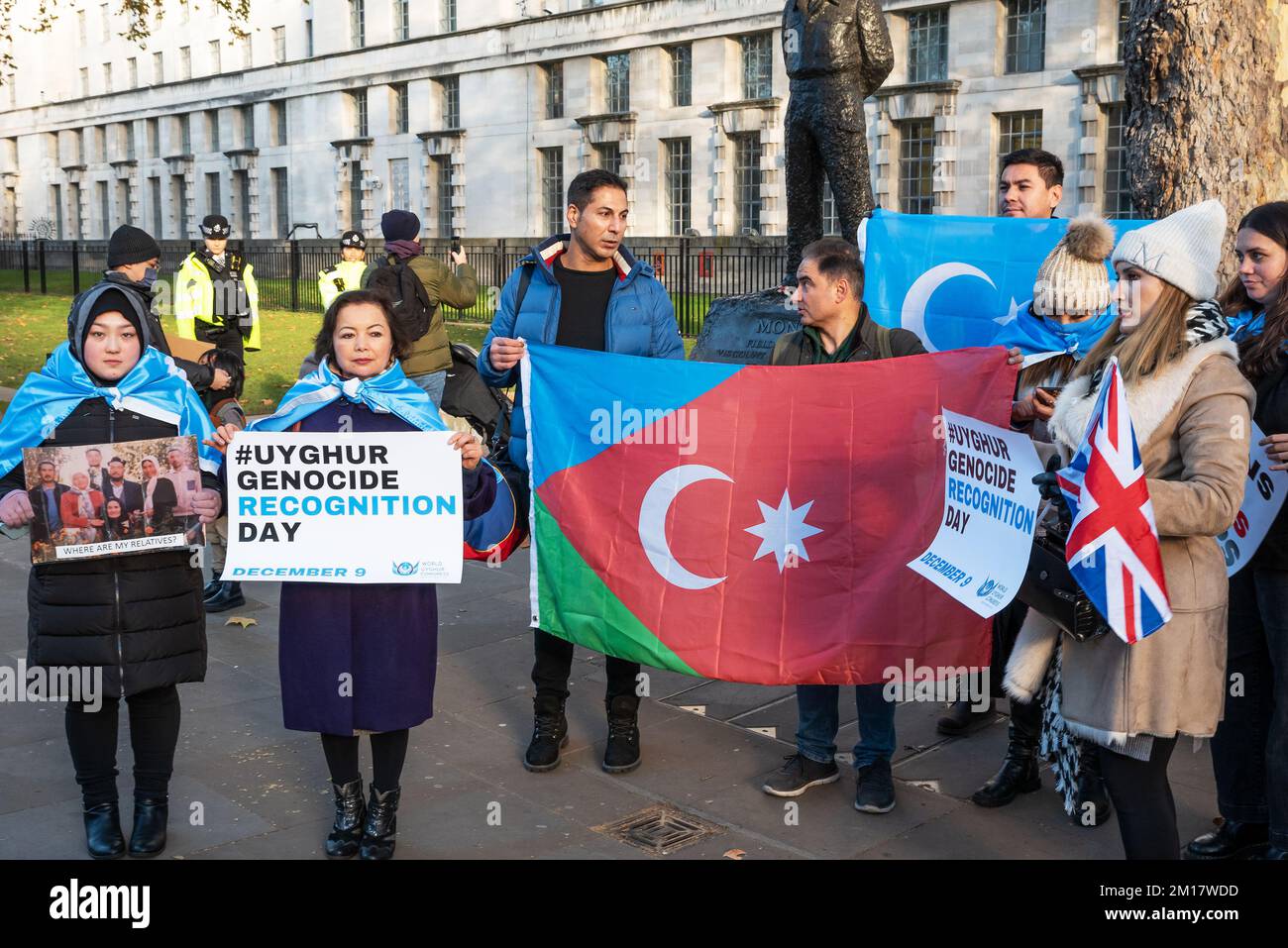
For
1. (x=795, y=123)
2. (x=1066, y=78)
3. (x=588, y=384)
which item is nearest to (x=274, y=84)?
(x=1066, y=78)

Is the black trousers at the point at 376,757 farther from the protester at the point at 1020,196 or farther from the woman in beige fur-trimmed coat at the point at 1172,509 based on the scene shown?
the protester at the point at 1020,196

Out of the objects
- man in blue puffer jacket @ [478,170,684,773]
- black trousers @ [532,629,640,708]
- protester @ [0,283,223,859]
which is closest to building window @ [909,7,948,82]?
man in blue puffer jacket @ [478,170,684,773]

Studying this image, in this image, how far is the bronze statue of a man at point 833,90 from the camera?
897cm

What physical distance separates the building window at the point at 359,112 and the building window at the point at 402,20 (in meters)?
2.85

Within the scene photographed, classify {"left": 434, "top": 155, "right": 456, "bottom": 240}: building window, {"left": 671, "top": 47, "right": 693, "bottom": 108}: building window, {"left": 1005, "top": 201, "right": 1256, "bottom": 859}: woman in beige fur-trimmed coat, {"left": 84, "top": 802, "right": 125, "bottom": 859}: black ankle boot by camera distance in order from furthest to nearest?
{"left": 434, "top": 155, "right": 456, "bottom": 240}: building window
{"left": 671, "top": 47, "right": 693, "bottom": 108}: building window
{"left": 84, "top": 802, "right": 125, "bottom": 859}: black ankle boot
{"left": 1005, "top": 201, "right": 1256, "bottom": 859}: woman in beige fur-trimmed coat

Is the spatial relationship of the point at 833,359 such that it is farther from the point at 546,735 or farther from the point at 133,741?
the point at 133,741

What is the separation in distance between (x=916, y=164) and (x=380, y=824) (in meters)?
35.6

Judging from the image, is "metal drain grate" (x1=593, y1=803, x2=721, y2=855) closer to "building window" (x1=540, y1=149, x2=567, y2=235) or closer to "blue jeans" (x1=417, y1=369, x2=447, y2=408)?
"blue jeans" (x1=417, y1=369, x2=447, y2=408)

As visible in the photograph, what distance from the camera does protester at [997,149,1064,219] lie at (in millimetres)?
6000

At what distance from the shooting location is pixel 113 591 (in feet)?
14.1

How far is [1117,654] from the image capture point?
11.1 feet

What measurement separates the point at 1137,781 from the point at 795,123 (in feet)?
21.9

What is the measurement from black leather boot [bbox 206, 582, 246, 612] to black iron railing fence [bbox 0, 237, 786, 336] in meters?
15.6
